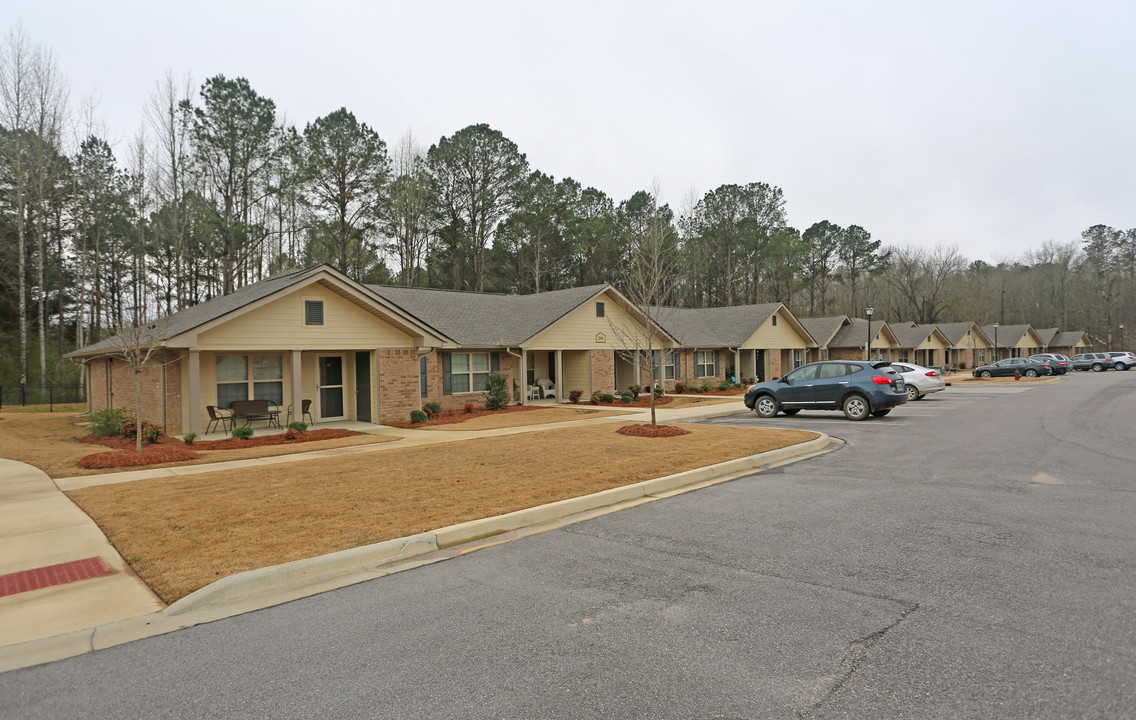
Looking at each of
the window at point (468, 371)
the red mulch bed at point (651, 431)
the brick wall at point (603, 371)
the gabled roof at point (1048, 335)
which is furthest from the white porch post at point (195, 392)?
the gabled roof at point (1048, 335)

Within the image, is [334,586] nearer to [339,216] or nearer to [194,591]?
[194,591]

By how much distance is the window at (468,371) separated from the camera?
77.7ft

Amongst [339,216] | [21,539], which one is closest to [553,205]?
[339,216]

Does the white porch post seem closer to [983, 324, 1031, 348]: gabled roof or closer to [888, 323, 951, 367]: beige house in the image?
[888, 323, 951, 367]: beige house

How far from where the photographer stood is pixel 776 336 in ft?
128

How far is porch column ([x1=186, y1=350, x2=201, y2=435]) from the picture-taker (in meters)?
15.5

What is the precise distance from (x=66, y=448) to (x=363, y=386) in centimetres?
736

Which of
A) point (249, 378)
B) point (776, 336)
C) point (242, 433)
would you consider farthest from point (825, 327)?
point (242, 433)

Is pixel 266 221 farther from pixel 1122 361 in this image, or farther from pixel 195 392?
pixel 1122 361

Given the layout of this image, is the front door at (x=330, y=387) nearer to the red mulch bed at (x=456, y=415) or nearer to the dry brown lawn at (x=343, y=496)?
the red mulch bed at (x=456, y=415)

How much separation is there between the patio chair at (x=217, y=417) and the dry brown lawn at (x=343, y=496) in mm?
6019

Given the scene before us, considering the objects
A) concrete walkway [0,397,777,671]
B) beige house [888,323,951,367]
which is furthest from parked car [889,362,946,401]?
beige house [888,323,951,367]

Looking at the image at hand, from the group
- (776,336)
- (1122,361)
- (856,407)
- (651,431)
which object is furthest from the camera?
(1122,361)

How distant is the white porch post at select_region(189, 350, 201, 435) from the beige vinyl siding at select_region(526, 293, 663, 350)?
40.4ft
